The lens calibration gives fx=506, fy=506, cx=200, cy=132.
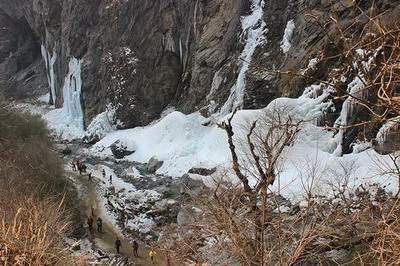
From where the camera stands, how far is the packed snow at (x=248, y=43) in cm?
2681

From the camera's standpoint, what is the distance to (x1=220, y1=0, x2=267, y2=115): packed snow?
26.8 metres

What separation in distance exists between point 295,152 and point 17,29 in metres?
48.0

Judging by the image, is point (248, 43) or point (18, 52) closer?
point (248, 43)

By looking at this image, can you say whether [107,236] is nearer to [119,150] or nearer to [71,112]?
[119,150]

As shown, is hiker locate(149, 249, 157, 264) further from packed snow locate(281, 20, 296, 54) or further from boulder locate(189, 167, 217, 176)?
packed snow locate(281, 20, 296, 54)

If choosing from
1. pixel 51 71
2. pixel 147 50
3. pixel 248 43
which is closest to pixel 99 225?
pixel 248 43

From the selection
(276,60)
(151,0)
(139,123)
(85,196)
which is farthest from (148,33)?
(85,196)

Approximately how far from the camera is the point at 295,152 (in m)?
19.9

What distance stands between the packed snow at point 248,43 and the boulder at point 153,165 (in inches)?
172

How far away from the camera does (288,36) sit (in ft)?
85.1

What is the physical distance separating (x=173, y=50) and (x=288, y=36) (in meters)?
11.4

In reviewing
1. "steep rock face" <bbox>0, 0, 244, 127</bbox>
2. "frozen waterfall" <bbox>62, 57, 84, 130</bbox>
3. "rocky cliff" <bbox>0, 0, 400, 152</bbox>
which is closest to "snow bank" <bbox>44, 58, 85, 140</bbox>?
"frozen waterfall" <bbox>62, 57, 84, 130</bbox>

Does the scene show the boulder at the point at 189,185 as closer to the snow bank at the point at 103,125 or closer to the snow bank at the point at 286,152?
the snow bank at the point at 286,152

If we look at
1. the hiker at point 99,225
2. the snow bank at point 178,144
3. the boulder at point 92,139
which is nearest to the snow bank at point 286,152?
the snow bank at point 178,144
